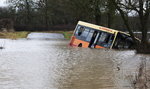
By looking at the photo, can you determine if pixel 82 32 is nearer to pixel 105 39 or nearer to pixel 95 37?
pixel 95 37

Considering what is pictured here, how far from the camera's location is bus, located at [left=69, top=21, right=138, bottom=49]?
2845 cm

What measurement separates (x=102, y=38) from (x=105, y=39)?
0.33 m

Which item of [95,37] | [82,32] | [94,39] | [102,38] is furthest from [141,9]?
[82,32]

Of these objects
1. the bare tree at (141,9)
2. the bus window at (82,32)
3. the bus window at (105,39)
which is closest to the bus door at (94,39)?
the bus window at (105,39)

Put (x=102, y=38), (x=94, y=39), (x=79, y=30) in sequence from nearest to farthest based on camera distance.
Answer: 1. (x=102, y=38)
2. (x=94, y=39)
3. (x=79, y=30)

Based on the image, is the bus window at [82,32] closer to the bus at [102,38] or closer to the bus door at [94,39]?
the bus at [102,38]

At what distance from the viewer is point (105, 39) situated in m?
28.8

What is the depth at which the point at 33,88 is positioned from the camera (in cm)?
1008

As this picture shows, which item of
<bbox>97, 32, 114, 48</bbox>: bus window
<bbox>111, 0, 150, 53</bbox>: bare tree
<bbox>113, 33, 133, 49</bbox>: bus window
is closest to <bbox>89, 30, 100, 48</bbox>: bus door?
<bbox>97, 32, 114, 48</bbox>: bus window

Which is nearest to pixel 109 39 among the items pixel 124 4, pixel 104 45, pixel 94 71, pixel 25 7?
pixel 104 45

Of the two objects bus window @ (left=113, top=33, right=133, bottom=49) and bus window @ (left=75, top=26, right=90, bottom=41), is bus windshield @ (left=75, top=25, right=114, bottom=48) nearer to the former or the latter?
bus window @ (left=75, top=26, right=90, bottom=41)

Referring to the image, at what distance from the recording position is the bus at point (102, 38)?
28.5m

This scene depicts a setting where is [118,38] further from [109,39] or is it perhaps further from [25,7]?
[25,7]

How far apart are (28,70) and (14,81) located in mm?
2726
